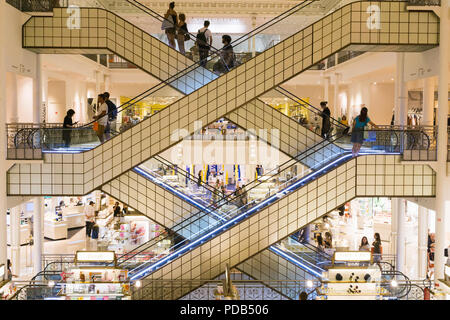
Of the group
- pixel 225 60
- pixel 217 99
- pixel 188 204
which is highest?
pixel 225 60

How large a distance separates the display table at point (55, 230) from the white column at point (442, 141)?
16.5m

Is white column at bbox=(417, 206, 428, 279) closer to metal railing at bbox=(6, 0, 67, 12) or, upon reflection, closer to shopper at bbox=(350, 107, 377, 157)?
shopper at bbox=(350, 107, 377, 157)

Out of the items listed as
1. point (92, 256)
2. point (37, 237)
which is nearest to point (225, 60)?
point (92, 256)

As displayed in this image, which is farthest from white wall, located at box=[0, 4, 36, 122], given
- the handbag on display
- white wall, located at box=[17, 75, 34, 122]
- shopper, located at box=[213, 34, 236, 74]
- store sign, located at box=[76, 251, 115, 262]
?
white wall, located at box=[17, 75, 34, 122]

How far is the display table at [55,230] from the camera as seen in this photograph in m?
22.4

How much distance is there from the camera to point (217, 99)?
1242cm

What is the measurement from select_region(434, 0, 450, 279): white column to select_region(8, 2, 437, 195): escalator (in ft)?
0.93

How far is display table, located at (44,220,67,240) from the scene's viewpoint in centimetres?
2242

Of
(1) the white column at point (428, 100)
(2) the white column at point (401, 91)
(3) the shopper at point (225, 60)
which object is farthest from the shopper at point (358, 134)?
(3) the shopper at point (225, 60)

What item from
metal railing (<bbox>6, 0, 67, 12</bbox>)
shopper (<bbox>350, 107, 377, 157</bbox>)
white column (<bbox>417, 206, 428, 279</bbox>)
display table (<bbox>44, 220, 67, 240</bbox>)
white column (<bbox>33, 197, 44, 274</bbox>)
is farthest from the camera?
display table (<bbox>44, 220, 67, 240</bbox>)

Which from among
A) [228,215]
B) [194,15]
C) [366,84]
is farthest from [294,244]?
[366,84]

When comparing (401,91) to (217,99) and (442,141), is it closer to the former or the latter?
(442,141)

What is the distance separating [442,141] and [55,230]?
17103mm
